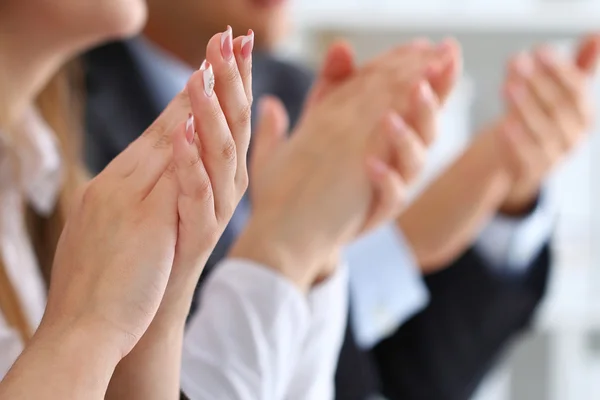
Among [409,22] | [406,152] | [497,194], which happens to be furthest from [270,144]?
[409,22]

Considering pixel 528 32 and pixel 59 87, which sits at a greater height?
pixel 59 87

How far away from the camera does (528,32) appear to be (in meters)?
1.22

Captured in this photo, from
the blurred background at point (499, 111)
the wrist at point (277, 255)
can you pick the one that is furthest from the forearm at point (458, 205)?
the blurred background at point (499, 111)

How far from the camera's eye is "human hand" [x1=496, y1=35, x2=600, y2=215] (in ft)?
1.65

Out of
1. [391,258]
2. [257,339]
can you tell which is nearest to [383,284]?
[391,258]

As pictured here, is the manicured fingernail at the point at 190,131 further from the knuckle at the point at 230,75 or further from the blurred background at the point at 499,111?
the blurred background at the point at 499,111

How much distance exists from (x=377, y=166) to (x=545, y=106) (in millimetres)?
177

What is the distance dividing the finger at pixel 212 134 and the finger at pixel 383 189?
19 cm

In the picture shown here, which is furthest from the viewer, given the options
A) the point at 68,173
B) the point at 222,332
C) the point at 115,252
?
the point at 68,173

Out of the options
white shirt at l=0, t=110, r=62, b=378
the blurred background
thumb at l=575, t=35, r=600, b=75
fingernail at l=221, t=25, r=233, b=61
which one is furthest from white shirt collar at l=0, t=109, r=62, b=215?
the blurred background

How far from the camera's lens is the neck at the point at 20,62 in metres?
0.30

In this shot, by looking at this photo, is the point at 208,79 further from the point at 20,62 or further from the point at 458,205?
the point at 458,205

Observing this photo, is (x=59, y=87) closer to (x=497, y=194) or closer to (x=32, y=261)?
(x=32, y=261)

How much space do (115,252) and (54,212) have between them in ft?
0.68
